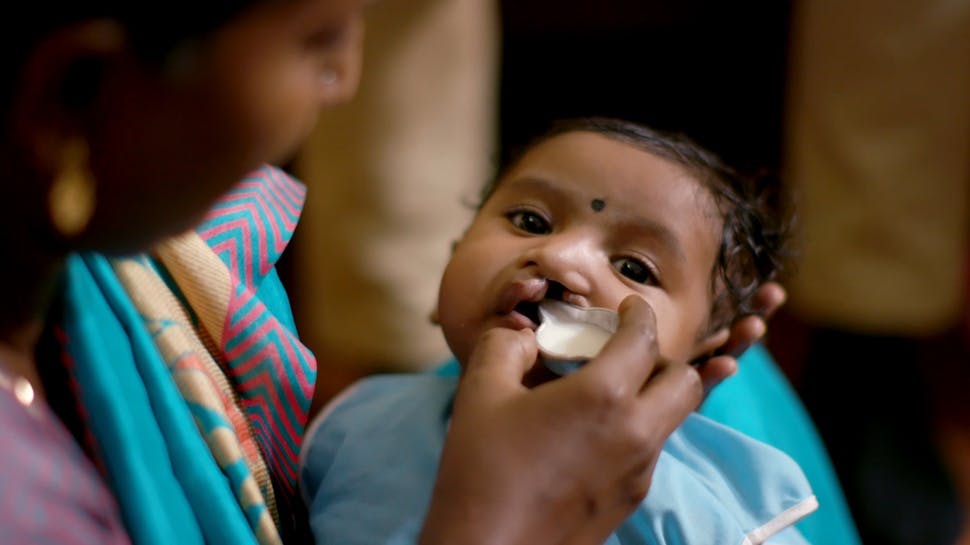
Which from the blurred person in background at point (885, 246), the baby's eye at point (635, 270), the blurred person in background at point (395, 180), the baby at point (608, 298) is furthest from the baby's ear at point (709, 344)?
the blurred person in background at point (885, 246)

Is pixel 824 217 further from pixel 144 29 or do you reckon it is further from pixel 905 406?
pixel 144 29

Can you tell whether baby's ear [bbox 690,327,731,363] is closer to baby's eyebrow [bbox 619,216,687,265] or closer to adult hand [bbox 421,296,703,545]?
baby's eyebrow [bbox 619,216,687,265]

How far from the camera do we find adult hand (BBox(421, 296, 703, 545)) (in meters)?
0.63

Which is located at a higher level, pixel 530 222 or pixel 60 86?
pixel 60 86

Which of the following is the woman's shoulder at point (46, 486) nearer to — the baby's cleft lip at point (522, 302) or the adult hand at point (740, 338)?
the baby's cleft lip at point (522, 302)

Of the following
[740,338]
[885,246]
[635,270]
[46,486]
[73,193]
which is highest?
[73,193]

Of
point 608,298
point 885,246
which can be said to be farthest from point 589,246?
point 885,246

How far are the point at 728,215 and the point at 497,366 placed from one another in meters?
0.43

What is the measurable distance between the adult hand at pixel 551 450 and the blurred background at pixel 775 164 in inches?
50.7

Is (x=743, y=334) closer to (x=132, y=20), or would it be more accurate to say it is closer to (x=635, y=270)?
(x=635, y=270)

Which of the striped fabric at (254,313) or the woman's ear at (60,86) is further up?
the woman's ear at (60,86)

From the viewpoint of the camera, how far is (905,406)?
7.58 ft

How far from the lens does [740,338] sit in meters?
1.08

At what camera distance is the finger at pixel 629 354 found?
0.67 m
